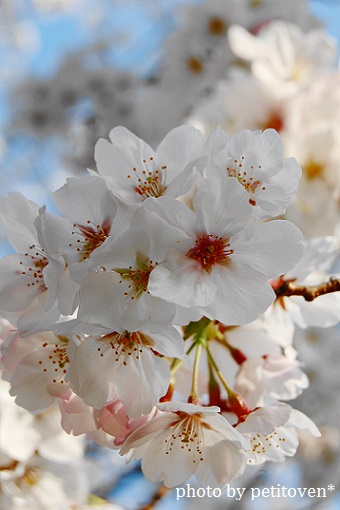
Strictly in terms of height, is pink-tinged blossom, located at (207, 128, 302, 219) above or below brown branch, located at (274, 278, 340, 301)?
above

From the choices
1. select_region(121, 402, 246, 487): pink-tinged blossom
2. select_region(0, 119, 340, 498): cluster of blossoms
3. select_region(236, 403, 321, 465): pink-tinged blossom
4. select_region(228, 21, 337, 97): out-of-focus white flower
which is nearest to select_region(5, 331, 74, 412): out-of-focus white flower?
select_region(0, 119, 340, 498): cluster of blossoms

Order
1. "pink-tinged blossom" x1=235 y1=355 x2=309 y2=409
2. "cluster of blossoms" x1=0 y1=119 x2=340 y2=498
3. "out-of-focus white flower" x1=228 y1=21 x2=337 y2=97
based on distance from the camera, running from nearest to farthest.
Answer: "cluster of blossoms" x1=0 y1=119 x2=340 y2=498, "pink-tinged blossom" x1=235 y1=355 x2=309 y2=409, "out-of-focus white flower" x1=228 y1=21 x2=337 y2=97

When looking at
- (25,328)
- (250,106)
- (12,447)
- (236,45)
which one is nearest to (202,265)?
(25,328)

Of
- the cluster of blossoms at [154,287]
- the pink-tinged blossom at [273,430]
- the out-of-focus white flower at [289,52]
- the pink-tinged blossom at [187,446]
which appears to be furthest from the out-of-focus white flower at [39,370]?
the out-of-focus white flower at [289,52]

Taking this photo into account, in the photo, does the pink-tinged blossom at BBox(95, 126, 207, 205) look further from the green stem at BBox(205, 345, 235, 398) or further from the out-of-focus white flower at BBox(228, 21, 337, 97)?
the out-of-focus white flower at BBox(228, 21, 337, 97)

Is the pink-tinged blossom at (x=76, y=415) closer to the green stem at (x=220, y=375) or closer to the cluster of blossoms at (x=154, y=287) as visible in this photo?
the cluster of blossoms at (x=154, y=287)

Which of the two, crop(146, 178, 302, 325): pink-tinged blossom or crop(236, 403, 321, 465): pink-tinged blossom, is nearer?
crop(146, 178, 302, 325): pink-tinged blossom

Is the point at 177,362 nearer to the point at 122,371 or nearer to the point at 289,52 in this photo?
the point at 122,371
